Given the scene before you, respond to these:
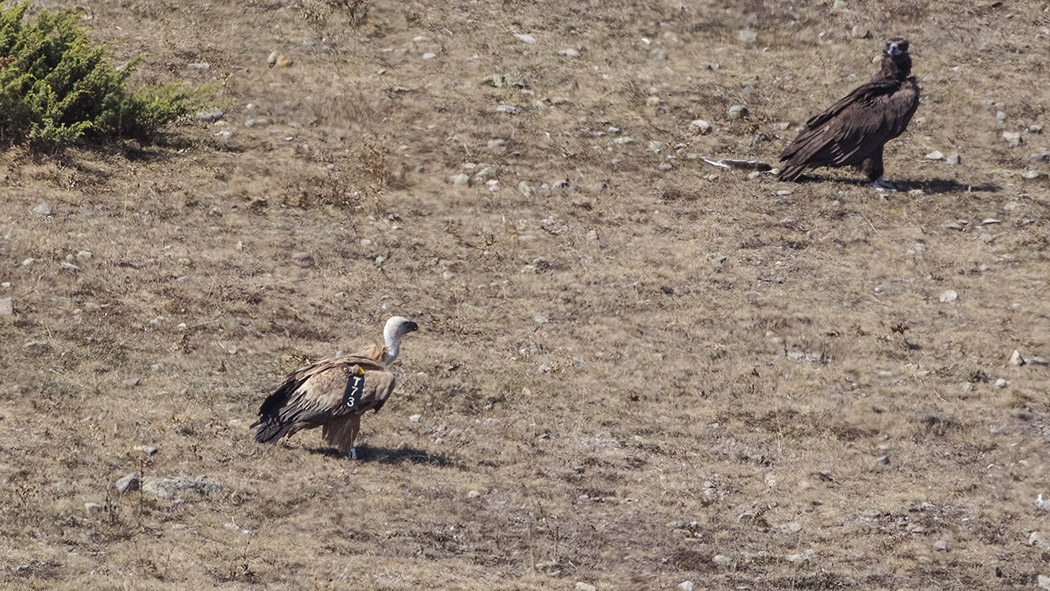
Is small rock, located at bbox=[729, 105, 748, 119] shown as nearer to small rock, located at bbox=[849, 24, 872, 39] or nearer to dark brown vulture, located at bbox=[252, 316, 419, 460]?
small rock, located at bbox=[849, 24, 872, 39]

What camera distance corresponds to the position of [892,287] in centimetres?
1298

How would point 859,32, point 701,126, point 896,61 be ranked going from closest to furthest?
point 896,61, point 701,126, point 859,32

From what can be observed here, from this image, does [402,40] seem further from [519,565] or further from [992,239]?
[519,565]

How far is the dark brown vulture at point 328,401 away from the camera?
29.1 feet

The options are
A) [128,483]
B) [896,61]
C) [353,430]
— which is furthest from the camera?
[896,61]

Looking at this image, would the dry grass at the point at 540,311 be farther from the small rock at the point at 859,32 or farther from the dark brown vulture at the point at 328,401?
the dark brown vulture at the point at 328,401

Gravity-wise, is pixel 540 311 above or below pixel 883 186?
below

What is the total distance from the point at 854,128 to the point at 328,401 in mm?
8506

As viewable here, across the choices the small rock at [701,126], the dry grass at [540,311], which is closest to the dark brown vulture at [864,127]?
the dry grass at [540,311]

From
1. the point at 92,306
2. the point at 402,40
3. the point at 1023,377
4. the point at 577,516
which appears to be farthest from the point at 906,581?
the point at 402,40

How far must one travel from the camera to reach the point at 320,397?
891cm

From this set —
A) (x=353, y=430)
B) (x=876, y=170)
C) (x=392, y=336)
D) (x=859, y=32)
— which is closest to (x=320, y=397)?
(x=353, y=430)

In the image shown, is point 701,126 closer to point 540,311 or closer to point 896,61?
point 896,61

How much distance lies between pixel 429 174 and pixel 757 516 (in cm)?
717
